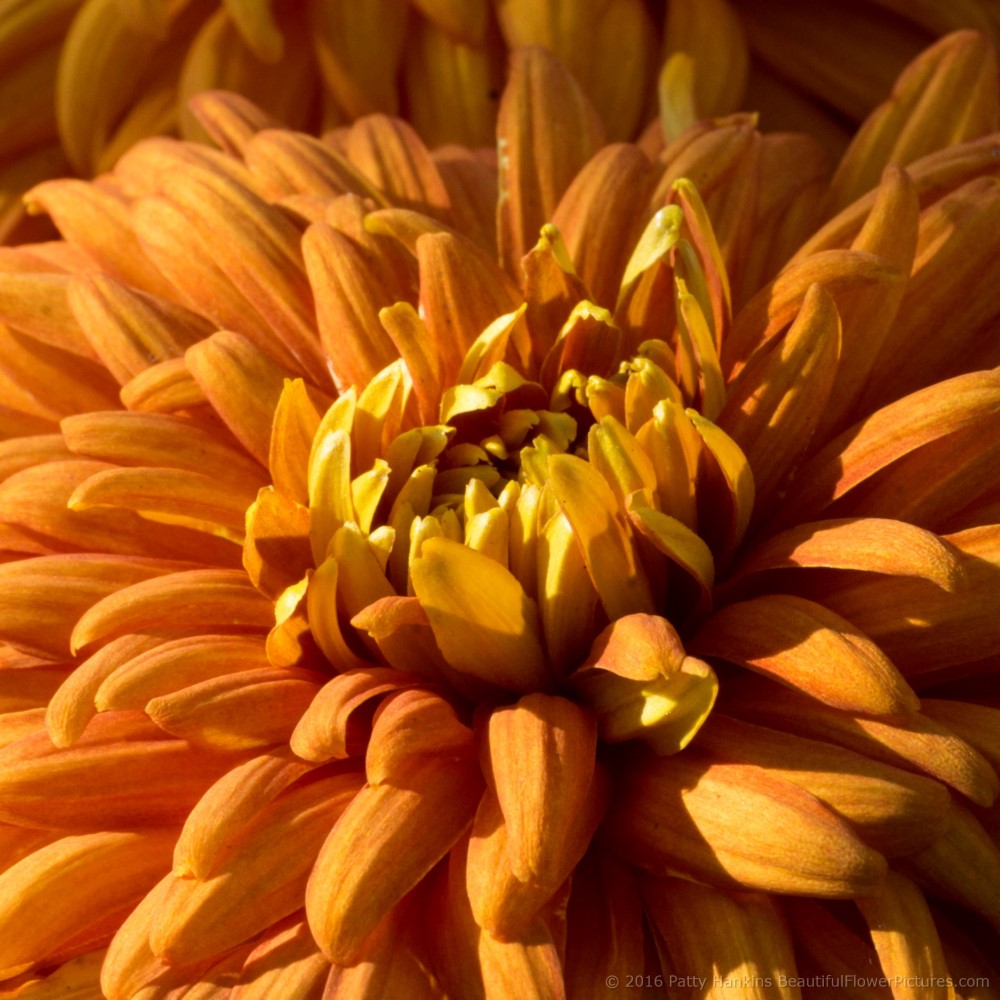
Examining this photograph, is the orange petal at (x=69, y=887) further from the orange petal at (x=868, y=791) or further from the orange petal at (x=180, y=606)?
the orange petal at (x=868, y=791)

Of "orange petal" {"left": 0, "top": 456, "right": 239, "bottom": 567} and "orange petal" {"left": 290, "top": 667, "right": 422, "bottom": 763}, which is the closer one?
"orange petal" {"left": 290, "top": 667, "right": 422, "bottom": 763}

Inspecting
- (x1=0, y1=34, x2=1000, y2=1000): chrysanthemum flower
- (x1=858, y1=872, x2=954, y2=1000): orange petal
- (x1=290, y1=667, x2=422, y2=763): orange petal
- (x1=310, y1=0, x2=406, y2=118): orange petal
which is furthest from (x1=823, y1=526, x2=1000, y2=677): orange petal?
(x1=310, y1=0, x2=406, y2=118): orange petal

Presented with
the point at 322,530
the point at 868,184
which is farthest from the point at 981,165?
the point at 322,530

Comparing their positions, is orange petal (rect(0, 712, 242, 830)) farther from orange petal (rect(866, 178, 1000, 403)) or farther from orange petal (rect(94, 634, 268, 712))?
orange petal (rect(866, 178, 1000, 403))

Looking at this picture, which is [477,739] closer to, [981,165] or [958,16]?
[981,165]

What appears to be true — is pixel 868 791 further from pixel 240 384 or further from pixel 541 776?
pixel 240 384

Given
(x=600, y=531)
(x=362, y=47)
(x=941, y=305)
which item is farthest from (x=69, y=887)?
(x=362, y=47)
